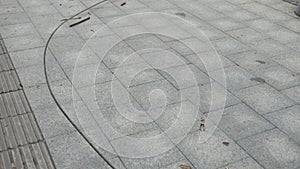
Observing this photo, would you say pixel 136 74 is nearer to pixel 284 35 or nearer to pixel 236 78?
pixel 236 78

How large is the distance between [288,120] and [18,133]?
4424mm

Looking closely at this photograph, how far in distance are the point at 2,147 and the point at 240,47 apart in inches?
218

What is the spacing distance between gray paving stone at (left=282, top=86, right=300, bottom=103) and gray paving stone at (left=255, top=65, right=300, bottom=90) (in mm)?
106

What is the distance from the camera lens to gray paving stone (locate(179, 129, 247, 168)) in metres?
5.01

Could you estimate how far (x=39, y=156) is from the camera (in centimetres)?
500

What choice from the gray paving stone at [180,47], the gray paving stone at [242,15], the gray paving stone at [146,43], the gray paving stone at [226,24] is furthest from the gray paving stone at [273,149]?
the gray paving stone at [242,15]

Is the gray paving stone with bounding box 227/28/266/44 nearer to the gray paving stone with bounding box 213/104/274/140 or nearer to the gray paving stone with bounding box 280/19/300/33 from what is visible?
the gray paving stone with bounding box 280/19/300/33

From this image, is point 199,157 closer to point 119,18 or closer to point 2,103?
point 2,103

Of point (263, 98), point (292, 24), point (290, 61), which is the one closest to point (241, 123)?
point (263, 98)

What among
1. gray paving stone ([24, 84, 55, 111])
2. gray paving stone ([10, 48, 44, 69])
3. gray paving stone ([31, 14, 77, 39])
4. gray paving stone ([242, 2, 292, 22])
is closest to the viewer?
gray paving stone ([24, 84, 55, 111])

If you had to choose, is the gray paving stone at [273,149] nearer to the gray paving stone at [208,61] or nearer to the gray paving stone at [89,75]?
the gray paving stone at [208,61]

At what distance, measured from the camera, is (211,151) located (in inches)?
205

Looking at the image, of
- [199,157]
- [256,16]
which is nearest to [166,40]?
[256,16]

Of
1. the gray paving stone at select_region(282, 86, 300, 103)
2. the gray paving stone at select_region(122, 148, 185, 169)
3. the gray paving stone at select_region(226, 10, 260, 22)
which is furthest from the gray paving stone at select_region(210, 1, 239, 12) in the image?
the gray paving stone at select_region(122, 148, 185, 169)
